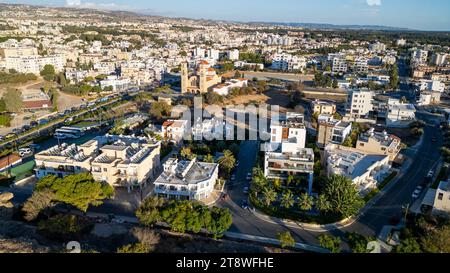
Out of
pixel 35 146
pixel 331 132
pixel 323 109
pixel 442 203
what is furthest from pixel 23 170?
pixel 323 109

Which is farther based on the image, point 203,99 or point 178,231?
point 203,99

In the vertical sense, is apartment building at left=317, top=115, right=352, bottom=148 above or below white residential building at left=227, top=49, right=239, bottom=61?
below

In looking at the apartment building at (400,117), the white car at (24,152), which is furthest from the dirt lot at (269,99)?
the white car at (24,152)

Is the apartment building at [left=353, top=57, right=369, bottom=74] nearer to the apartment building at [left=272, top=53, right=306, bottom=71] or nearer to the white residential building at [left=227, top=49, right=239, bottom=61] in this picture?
the apartment building at [left=272, top=53, right=306, bottom=71]

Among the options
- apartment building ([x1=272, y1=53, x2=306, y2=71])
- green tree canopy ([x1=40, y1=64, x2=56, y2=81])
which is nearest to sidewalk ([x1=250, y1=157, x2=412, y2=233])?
green tree canopy ([x1=40, y1=64, x2=56, y2=81])
